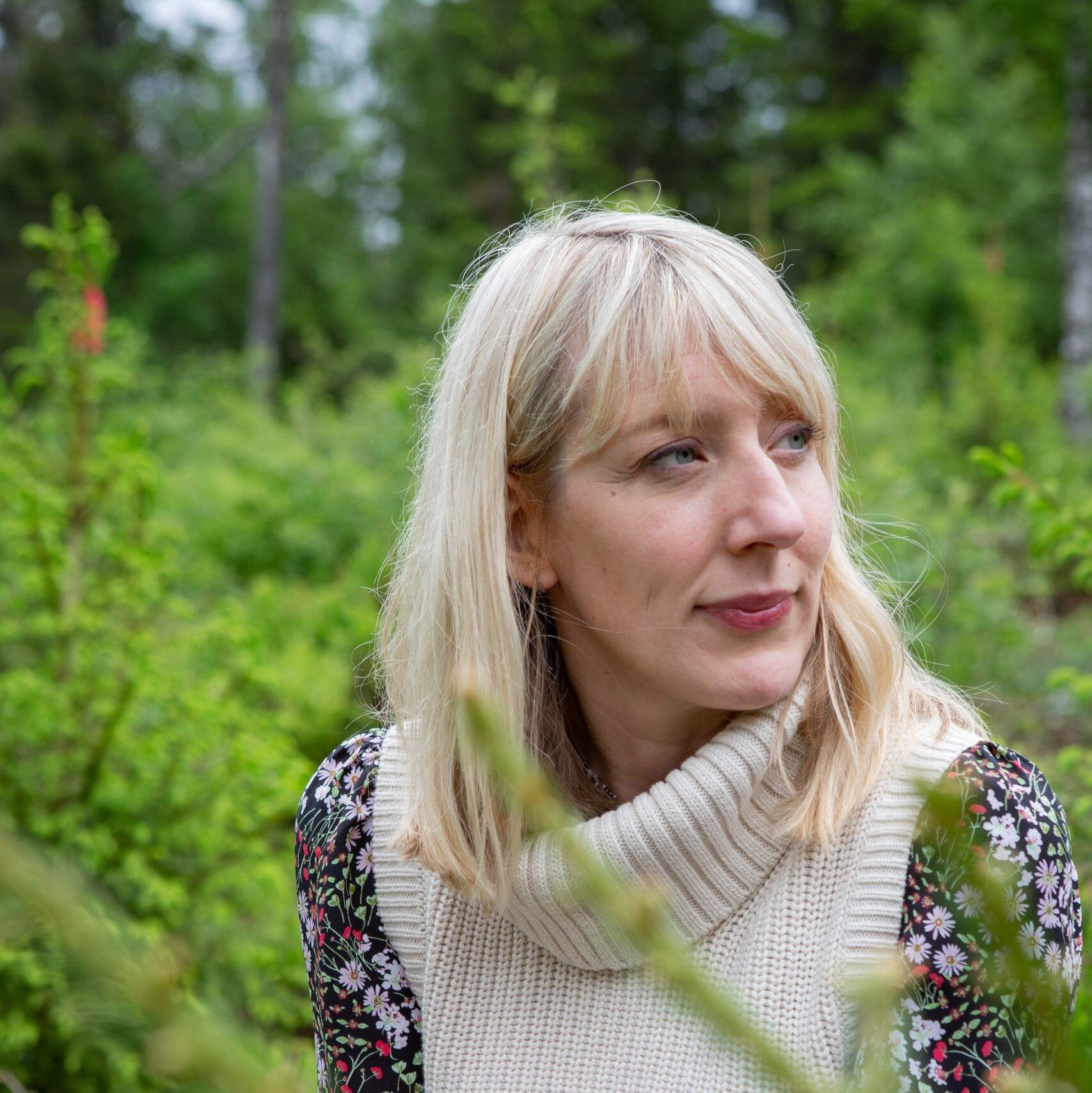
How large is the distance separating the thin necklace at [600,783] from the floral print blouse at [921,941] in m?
0.34

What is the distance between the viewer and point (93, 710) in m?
3.16

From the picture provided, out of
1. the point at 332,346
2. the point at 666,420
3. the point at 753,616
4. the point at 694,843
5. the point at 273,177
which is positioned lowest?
the point at 332,346

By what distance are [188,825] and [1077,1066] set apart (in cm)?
308

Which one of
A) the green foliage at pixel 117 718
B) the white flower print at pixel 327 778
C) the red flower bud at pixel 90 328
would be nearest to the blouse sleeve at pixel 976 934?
the white flower print at pixel 327 778

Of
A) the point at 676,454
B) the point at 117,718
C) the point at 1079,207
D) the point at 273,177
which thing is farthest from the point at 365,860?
the point at 273,177

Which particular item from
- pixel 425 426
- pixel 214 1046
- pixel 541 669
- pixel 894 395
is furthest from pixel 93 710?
pixel 894 395

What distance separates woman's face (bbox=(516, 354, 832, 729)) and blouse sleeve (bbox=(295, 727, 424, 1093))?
1.79ft

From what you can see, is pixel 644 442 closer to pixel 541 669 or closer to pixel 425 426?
pixel 541 669

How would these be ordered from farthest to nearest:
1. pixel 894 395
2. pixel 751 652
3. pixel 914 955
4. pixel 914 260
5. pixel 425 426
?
pixel 914 260
pixel 894 395
pixel 425 426
pixel 751 652
pixel 914 955

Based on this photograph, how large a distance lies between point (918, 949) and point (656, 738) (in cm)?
47

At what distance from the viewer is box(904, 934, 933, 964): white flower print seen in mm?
1374

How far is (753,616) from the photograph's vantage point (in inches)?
59.3

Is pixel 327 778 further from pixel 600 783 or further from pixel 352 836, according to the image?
pixel 600 783

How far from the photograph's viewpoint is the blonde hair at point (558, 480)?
1526 millimetres
